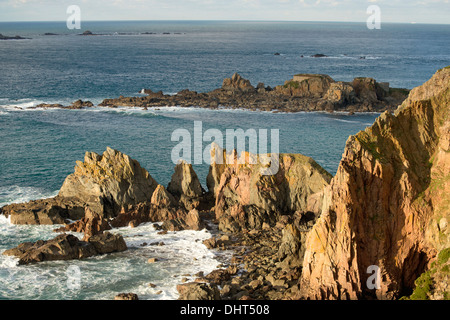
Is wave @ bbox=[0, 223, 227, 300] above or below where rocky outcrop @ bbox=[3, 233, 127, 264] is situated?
below

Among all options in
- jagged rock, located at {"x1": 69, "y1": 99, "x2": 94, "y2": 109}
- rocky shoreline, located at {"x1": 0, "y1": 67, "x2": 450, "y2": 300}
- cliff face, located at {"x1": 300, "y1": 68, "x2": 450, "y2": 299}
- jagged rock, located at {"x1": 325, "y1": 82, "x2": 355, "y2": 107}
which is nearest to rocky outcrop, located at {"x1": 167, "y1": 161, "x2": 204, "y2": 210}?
rocky shoreline, located at {"x1": 0, "y1": 67, "x2": 450, "y2": 300}

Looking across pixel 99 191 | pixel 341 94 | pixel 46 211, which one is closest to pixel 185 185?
pixel 99 191

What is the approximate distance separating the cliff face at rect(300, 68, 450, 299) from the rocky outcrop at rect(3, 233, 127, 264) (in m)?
18.2

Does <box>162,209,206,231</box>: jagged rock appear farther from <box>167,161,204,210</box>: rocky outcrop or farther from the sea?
<box>167,161,204,210</box>: rocky outcrop

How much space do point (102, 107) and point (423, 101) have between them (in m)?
94.7

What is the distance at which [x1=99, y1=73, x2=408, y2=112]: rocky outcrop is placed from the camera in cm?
11862

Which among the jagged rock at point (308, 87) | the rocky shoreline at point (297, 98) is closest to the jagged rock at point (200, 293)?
the rocky shoreline at point (297, 98)

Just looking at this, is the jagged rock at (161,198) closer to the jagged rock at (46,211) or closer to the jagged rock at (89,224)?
the jagged rock at (89,224)

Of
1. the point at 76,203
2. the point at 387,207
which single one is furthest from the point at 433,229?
the point at 76,203

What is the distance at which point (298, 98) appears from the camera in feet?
414

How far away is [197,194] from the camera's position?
55.8 m

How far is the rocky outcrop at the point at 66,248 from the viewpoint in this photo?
42.6 m

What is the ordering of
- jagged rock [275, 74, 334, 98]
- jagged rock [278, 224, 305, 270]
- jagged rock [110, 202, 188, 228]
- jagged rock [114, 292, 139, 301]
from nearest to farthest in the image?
1. jagged rock [114, 292, 139, 301]
2. jagged rock [278, 224, 305, 270]
3. jagged rock [110, 202, 188, 228]
4. jagged rock [275, 74, 334, 98]

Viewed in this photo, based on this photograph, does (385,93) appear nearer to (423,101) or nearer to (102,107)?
(102,107)
